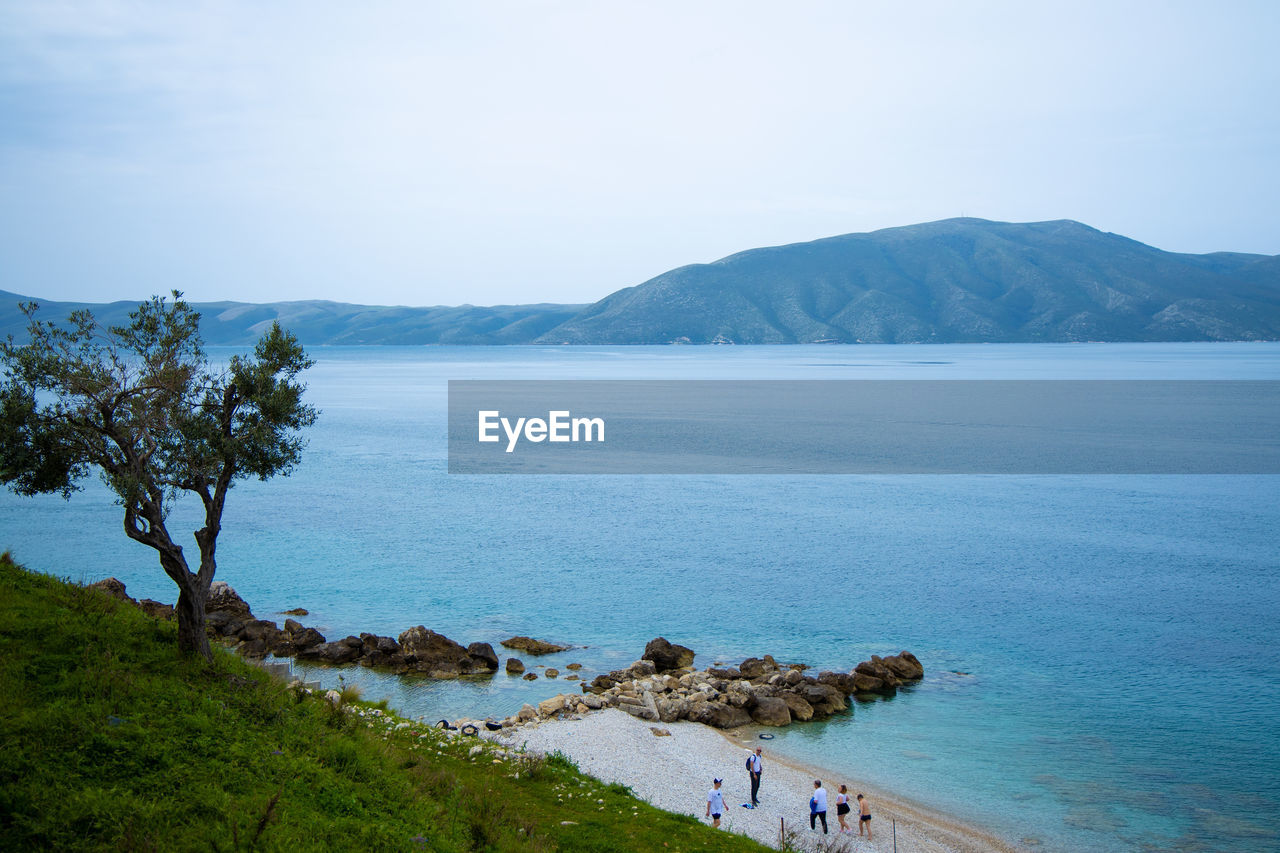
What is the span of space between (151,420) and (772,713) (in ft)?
77.4

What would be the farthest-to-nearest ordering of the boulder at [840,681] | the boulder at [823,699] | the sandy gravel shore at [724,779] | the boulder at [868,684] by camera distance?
the boulder at [868,684] → the boulder at [840,681] → the boulder at [823,699] → the sandy gravel shore at [724,779]

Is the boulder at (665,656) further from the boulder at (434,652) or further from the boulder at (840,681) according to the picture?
the boulder at (434,652)

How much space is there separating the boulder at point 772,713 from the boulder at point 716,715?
2.32ft

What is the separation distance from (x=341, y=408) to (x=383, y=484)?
262ft

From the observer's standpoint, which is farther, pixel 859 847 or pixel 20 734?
pixel 859 847

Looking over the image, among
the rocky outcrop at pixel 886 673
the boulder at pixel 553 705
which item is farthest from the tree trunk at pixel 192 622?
the rocky outcrop at pixel 886 673

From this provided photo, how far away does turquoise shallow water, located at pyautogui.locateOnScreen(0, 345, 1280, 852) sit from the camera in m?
29.2

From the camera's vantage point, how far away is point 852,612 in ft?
151

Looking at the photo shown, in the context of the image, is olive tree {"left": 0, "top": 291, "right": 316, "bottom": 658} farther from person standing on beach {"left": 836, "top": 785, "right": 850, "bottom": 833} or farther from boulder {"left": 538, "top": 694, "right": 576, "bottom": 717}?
person standing on beach {"left": 836, "top": 785, "right": 850, "bottom": 833}

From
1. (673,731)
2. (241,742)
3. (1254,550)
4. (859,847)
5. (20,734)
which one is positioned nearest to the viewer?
(20,734)

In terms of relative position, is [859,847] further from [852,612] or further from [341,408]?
[341,408]

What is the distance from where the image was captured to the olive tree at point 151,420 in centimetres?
1873

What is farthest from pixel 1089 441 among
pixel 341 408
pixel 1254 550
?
pixel 341 408

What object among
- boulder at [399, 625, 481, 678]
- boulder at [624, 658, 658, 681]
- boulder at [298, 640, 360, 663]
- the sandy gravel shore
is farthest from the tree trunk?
boulder at [298, 640, 360, 663]
